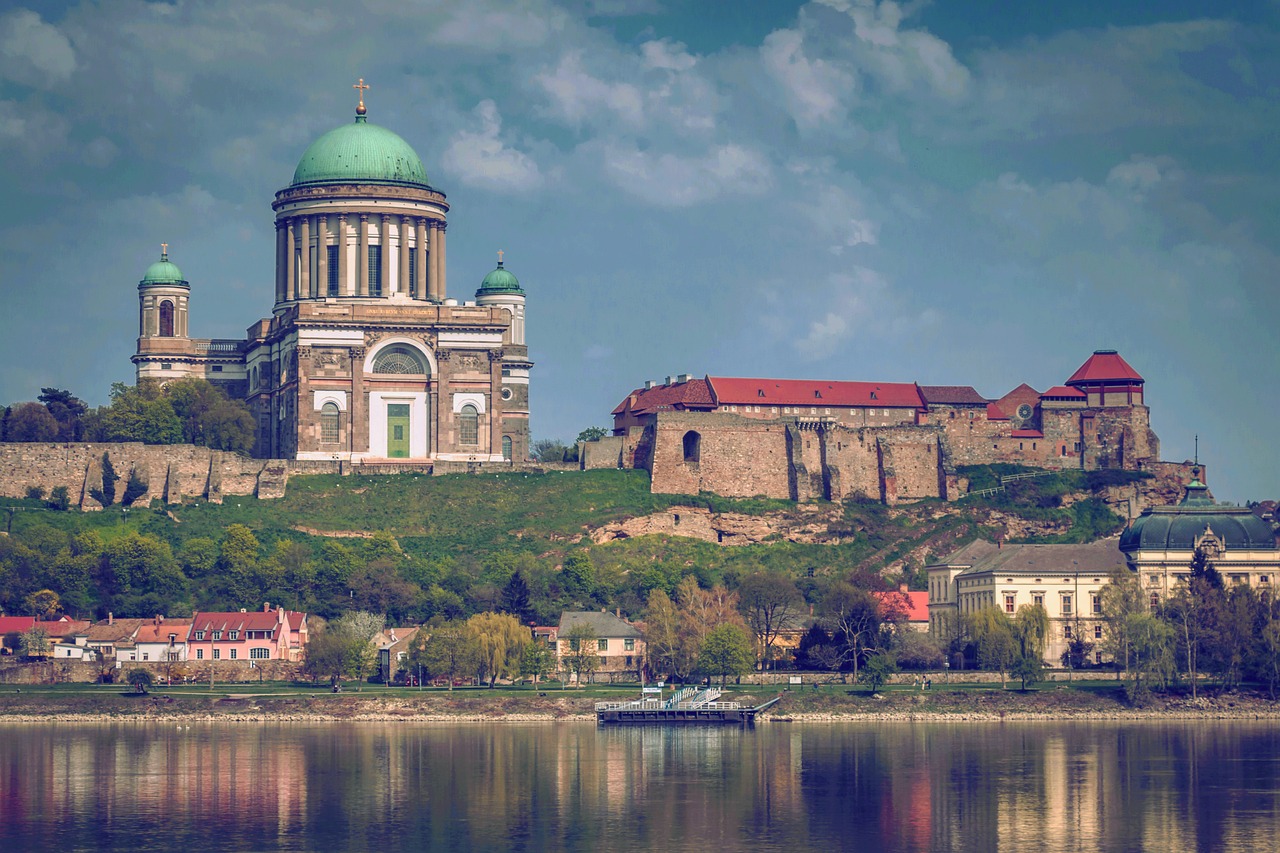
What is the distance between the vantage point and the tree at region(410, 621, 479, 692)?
325ft

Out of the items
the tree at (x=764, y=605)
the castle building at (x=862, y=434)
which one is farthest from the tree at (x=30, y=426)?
the tree at (x=764, y=605)

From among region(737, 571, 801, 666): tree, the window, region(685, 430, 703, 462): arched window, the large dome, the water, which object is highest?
the window

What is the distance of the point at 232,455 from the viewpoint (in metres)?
123

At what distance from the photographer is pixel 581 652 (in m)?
103

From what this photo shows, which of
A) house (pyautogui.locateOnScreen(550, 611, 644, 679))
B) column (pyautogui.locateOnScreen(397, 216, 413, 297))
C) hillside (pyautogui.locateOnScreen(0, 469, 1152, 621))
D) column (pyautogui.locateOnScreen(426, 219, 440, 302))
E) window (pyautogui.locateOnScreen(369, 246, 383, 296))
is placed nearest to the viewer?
house (pyautogui.locateOnScreen(550, 611, 644, 679))

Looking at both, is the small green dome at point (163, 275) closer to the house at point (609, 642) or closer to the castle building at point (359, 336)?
the castle building at point (359, 336)

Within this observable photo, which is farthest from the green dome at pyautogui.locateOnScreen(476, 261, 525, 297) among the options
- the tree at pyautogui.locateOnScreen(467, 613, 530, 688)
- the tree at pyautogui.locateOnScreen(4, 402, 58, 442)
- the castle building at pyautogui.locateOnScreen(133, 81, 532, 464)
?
the tree at pyautogui.locateOnScreen(467, 613, 530, 688)

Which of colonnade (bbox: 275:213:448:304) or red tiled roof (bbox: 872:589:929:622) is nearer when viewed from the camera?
red tiled roof (bbox: 872:589:929:622)

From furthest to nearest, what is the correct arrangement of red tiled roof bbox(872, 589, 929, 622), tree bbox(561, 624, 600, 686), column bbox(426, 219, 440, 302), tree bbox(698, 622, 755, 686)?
column bbox(426, 219, 440, 302) < red tiled roof bbox(872, 589, 929, 622) < tree bbox(561, 624, 600, 686) < tree bbox(698, 622, 755, 686)

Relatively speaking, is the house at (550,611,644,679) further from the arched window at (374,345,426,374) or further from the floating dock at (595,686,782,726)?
the arched window at (374,345,426,374)

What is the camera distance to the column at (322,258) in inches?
5123

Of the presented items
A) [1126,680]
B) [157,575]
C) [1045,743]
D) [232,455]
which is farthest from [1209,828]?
[232,455]

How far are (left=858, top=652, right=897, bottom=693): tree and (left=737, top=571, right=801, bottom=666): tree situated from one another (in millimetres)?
6567

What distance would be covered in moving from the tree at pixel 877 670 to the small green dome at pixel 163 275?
56.0m
